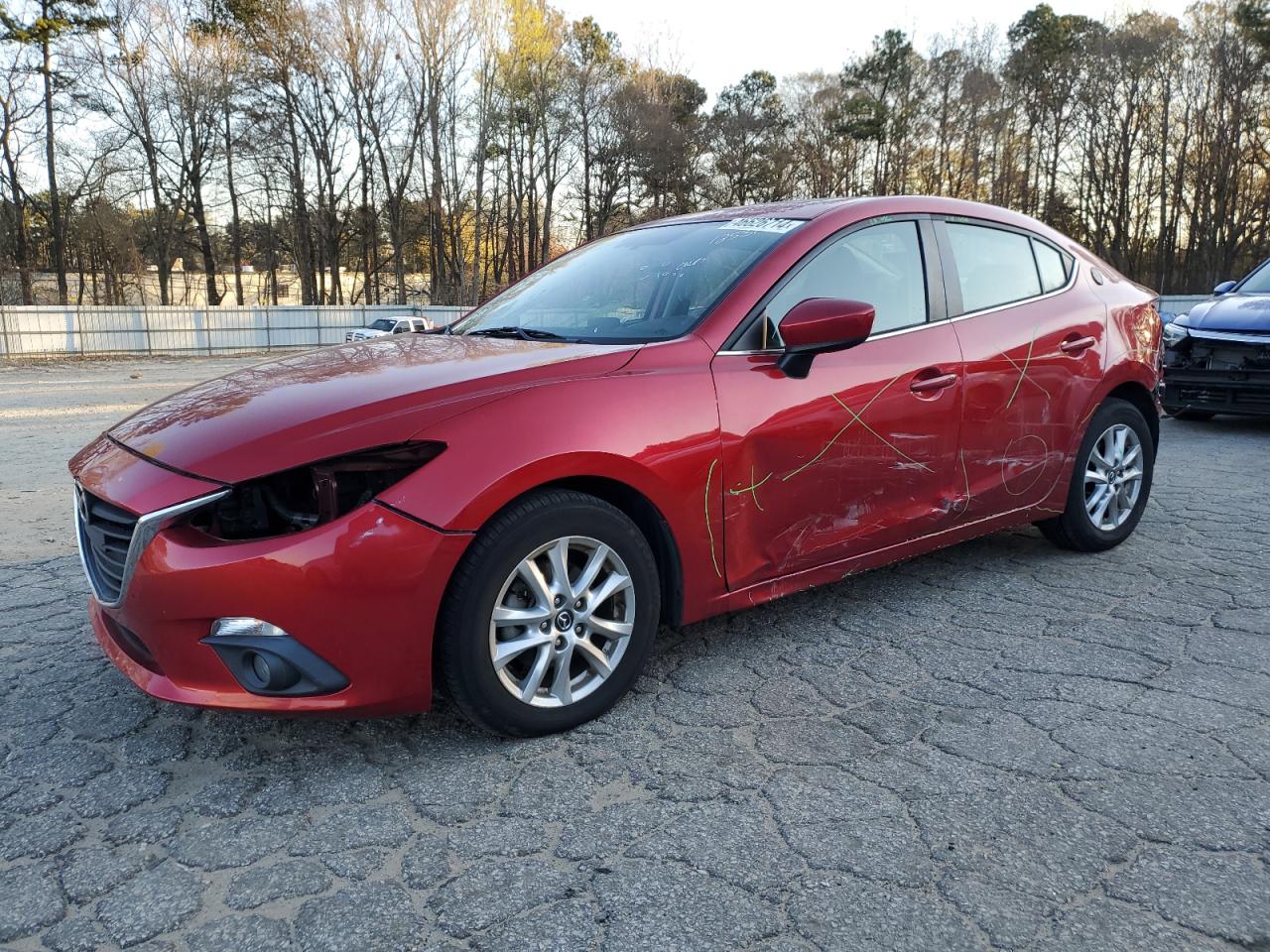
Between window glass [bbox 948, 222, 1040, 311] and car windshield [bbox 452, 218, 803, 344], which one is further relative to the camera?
window glass [bbox 948, 222, 1040, 311]

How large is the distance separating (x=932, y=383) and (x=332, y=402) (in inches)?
83.6

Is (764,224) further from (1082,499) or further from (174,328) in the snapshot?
(174,328)

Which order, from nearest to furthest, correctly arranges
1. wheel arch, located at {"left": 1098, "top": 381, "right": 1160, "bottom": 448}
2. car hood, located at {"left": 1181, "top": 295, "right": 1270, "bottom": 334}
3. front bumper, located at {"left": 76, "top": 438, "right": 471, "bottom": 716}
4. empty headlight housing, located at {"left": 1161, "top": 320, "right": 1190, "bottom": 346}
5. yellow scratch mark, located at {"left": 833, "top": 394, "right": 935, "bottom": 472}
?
front bumper, located at {"left": 76, "top": 438, "right": 471, "bottom": 716}
yellow scratch mark, located at {"left": 833, "top": 394, "right": 935, "bottom": 472}
wheel arch, located at {"left": 1098, "top": 381, "right": 1160, "bottom": 448}
car hood, located at {"left": 1181, "top": 295, "right": 1270, "bottom": 334}
empty headlight housing, located at {"left": 1161, "top": 320, "right": 1190, "bottom": 346}

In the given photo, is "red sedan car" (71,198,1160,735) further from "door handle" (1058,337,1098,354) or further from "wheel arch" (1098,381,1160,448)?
"wheel arch" (1098,381,1160,448)

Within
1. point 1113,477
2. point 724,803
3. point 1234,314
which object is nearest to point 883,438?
point 724,803

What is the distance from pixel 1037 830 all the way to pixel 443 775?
1.50 meters

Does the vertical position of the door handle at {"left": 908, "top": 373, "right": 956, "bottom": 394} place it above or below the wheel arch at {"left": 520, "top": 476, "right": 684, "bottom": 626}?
above

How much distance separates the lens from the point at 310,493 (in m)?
2.26

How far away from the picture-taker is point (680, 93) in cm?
4169

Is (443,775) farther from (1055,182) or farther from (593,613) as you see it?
(1055,182)

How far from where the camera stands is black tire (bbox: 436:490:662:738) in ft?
7.65

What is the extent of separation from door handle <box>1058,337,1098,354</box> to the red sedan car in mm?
11

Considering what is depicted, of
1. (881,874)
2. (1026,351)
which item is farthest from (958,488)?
(881,874)

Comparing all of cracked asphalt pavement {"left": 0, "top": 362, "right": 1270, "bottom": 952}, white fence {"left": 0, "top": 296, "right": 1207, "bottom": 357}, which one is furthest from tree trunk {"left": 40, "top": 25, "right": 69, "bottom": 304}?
cracked asphalt pavement {"left": 0, "top": 362, "right": 1270, "bottom": 952}
